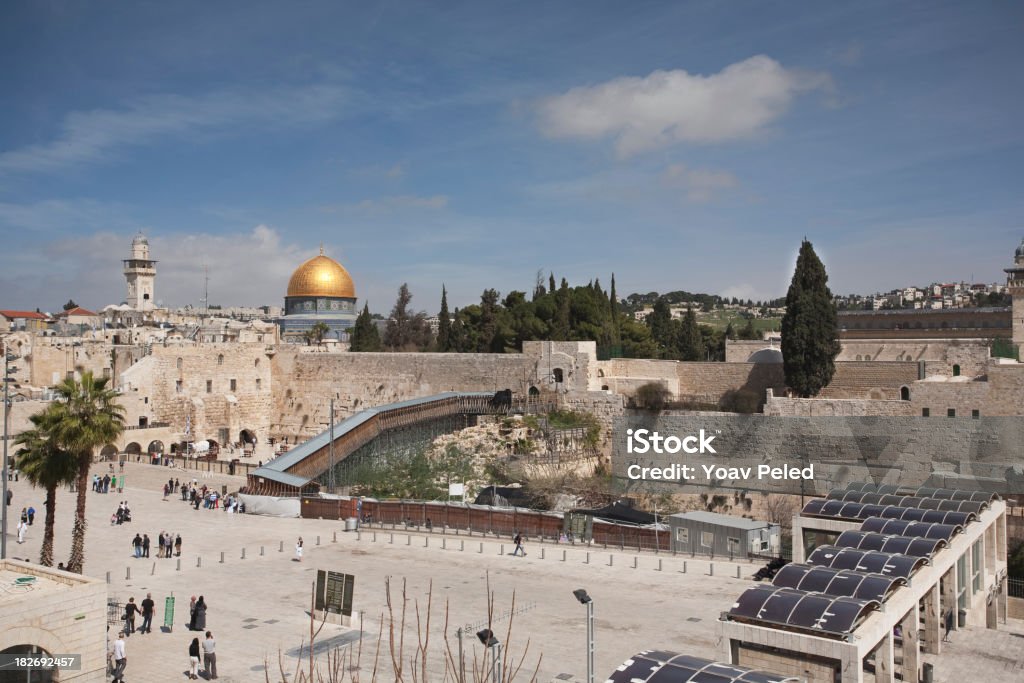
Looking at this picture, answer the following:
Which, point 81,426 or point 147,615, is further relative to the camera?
point 81,426

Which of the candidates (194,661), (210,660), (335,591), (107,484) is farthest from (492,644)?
(107,484)

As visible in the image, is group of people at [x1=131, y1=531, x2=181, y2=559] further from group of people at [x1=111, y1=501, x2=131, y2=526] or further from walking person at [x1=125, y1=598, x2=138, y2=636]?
walking person at [x1=125, y1=598, x2=138, y2=636]

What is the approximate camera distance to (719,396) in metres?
31.9

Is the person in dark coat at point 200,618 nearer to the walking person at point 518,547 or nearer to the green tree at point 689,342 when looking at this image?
the walking person at point 518,547

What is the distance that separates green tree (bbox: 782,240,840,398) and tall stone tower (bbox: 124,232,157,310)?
39.3 meters

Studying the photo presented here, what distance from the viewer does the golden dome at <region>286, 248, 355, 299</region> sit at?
165ft

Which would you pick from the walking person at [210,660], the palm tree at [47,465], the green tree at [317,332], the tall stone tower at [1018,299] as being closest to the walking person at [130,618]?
the walking person at [210,660]

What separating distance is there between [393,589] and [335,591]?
7.58 feet

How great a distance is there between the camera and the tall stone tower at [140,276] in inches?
2079

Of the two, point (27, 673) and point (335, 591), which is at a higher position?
point (335, 591)

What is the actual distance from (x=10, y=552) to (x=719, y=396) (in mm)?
22941

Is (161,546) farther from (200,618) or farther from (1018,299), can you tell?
(1018,299)

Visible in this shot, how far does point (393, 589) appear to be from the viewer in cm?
1491

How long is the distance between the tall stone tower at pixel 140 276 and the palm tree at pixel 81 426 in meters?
40.1
